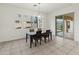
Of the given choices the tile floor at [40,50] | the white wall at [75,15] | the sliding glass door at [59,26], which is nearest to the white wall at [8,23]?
the tile floor at [40,50]

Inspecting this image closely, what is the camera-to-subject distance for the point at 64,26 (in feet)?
19.7

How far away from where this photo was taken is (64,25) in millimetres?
6027

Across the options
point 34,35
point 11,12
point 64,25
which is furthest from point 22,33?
point 64,25

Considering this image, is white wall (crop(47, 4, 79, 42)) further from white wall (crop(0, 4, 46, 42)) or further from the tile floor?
white wall (crop(0, 4, 46, 42))

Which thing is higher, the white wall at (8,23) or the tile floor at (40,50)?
the white wall at (8,23)

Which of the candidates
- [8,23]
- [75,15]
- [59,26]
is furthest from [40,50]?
[59,26]

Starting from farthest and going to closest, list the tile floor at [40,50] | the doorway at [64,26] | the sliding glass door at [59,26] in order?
the sliding glass door at [59,26] < the doorway at [64,26] < the tile floor at [40,50]

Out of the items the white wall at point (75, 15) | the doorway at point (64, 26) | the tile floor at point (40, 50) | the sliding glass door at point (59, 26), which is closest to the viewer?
the tile floor at point (40, 50)

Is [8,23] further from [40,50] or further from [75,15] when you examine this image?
[75,15]

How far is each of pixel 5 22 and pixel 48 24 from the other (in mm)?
4485

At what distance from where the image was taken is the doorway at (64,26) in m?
5.97

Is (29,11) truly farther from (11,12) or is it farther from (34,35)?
(34,35)

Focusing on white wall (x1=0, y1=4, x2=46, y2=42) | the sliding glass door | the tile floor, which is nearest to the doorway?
the sliding glass door

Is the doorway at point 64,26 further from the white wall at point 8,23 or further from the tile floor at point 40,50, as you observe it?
the white wall at point 8,23
